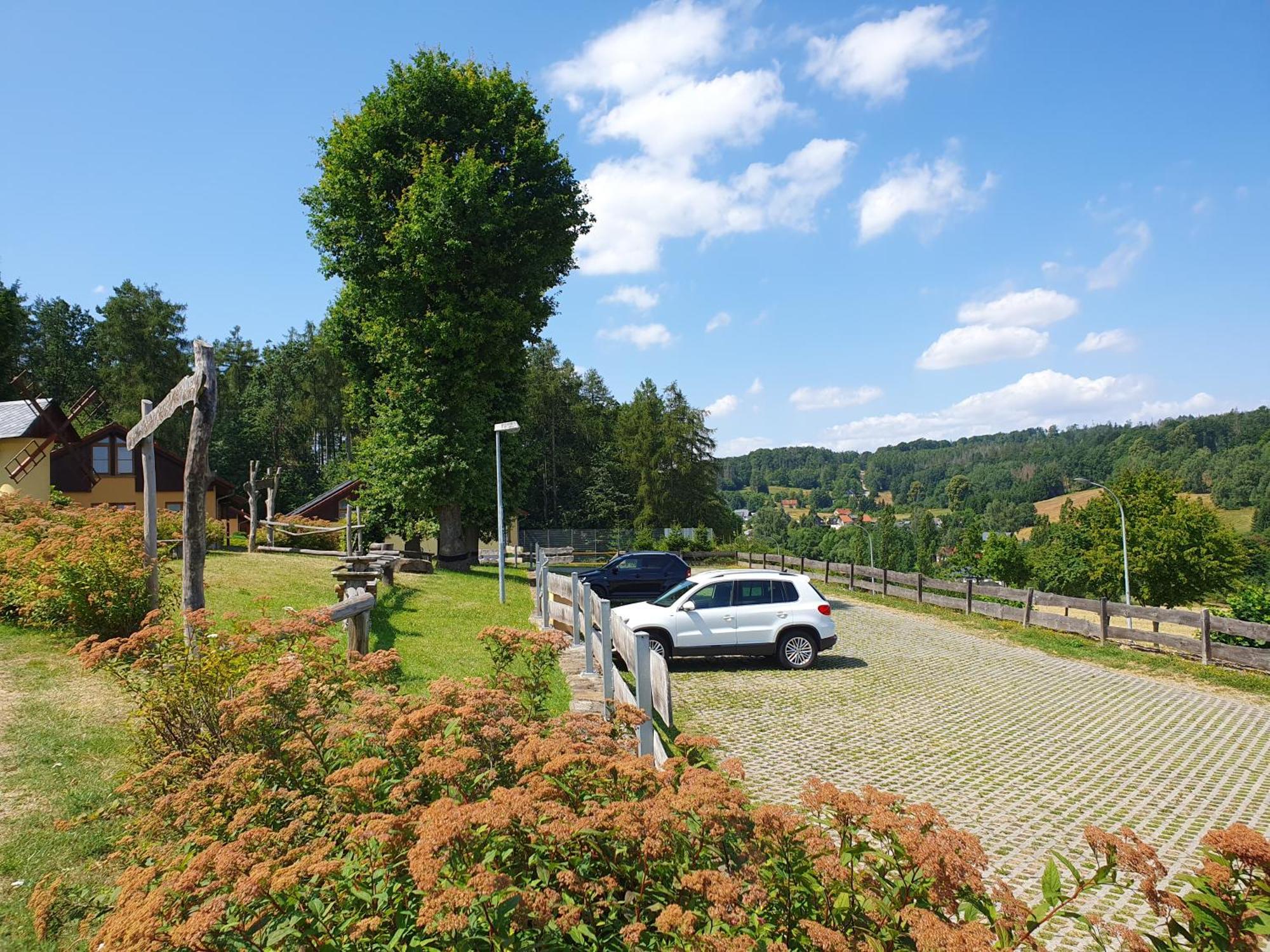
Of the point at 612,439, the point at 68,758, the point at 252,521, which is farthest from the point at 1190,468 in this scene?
the point at 68,758

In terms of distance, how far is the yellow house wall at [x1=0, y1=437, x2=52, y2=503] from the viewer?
3055 centimetres

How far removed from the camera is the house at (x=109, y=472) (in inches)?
1329

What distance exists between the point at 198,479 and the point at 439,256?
17.1 metres

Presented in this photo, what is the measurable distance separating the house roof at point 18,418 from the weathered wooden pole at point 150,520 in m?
27.9

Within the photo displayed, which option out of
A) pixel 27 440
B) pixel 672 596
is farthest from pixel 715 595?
pixel 27 440

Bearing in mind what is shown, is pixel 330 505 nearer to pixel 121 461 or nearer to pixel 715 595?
pixel 121 461

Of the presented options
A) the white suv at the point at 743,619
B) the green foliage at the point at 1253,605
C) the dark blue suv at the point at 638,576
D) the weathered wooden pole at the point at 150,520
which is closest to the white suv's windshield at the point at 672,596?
the white suv at the point at 743,619

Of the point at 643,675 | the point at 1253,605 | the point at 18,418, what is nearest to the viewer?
the point at 643,675

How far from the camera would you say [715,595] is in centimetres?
1323

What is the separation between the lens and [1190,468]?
142 m

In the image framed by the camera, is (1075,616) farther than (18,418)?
No

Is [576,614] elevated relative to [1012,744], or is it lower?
elevated

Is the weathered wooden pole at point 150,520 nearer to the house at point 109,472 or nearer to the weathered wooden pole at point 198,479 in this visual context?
the weathered wooden pole at point 198,479

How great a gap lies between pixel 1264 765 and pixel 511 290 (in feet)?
76.4
